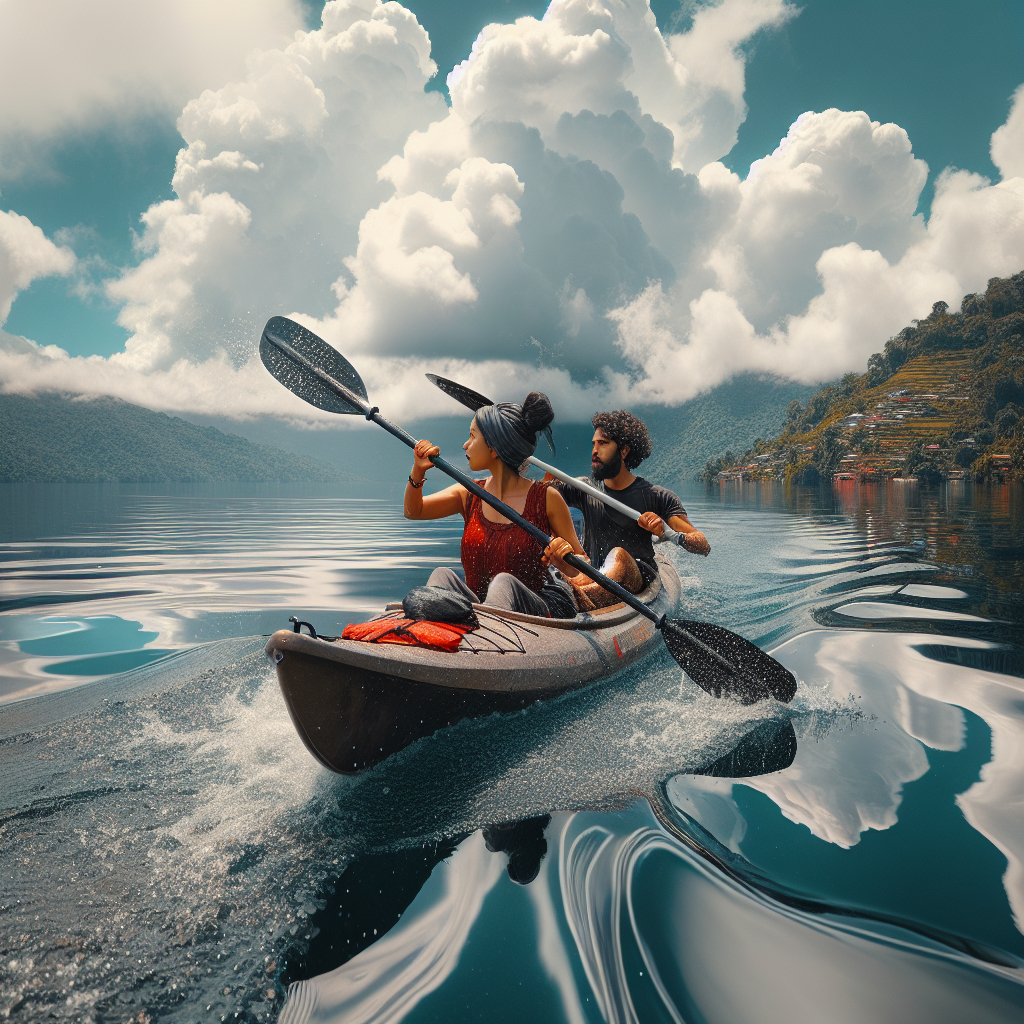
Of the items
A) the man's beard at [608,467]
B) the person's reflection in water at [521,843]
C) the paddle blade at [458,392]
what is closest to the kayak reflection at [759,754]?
the person's reflection in water at [521,843]

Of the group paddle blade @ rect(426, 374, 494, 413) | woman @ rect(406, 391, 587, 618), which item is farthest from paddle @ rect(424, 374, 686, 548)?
woman @ rect(406, 391, 587, 618)

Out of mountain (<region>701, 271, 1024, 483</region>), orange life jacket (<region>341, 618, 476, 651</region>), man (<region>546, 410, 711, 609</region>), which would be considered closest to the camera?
orange life jacket (<region>341, 618, 476, 651</region>)

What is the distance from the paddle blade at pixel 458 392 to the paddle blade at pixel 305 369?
2.14 ft

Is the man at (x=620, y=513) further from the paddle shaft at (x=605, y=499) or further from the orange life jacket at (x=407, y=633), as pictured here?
the orange life jacket at (x=407, y=633)

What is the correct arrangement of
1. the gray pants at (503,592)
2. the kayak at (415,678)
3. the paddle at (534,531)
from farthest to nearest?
the paddle at (534,531) → the gray pants at (503,592) → the kayak at (415,678)

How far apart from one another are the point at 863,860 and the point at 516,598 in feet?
7.69

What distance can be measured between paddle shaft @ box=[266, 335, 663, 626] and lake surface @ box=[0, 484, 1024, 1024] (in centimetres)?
68

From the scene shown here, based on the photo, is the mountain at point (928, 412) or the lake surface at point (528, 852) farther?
the mountain at point (928, 412)

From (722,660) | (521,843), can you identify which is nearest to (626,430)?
(722,660)

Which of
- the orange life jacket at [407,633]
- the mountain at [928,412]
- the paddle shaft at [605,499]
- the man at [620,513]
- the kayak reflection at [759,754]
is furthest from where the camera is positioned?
the mountain at [928,412]

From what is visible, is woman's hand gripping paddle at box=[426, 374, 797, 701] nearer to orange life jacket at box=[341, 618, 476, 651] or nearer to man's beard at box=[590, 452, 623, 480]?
man's beard at box=[590, 452, 623, 480]

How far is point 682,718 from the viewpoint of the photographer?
3992 millimetres

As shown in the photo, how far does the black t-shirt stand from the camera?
5820 mm

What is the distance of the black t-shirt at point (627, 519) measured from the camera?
5820mm
